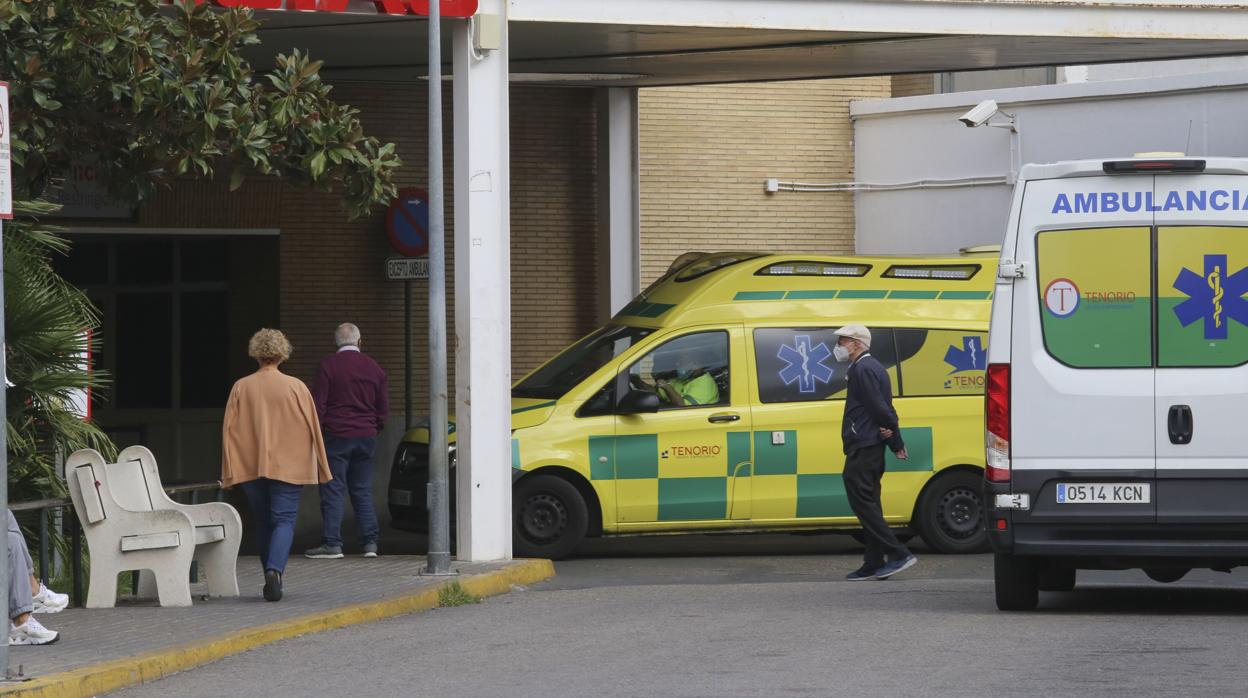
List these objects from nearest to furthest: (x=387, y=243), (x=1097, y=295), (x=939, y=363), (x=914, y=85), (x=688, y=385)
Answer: (x=1097, y=295)
(x=688, y=385)
(x=939, y=363)
(x=387, y=243)
(x=914, y=85)

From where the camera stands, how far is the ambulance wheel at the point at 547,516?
579 inches

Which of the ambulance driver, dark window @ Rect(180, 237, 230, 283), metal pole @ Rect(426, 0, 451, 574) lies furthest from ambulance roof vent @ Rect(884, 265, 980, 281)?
dark window @ Rect(180, 237, 230, 283)

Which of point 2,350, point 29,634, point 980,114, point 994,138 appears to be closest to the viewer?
point 2,350

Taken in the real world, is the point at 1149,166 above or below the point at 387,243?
below

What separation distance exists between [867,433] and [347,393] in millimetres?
4058

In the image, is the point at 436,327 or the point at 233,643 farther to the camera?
the point at 436,327

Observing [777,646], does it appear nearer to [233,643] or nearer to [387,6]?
[233,643]

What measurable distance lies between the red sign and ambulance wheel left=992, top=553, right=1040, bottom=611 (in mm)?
5544

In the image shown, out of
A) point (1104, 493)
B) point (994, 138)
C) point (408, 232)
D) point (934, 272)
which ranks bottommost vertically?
point (1104, 493)

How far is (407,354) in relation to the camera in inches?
786

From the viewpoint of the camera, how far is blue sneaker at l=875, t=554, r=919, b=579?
13.1 meters

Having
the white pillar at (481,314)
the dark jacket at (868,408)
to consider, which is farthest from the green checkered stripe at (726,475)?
A: the dark jacket at (868,408)

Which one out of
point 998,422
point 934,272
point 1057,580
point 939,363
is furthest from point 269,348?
point 934,272

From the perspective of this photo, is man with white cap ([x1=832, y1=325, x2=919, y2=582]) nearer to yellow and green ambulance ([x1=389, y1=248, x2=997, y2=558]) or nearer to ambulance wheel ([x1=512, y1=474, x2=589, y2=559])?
yellow and green ambulance ([x1=389, y1=248, x2=997, y2=558])
